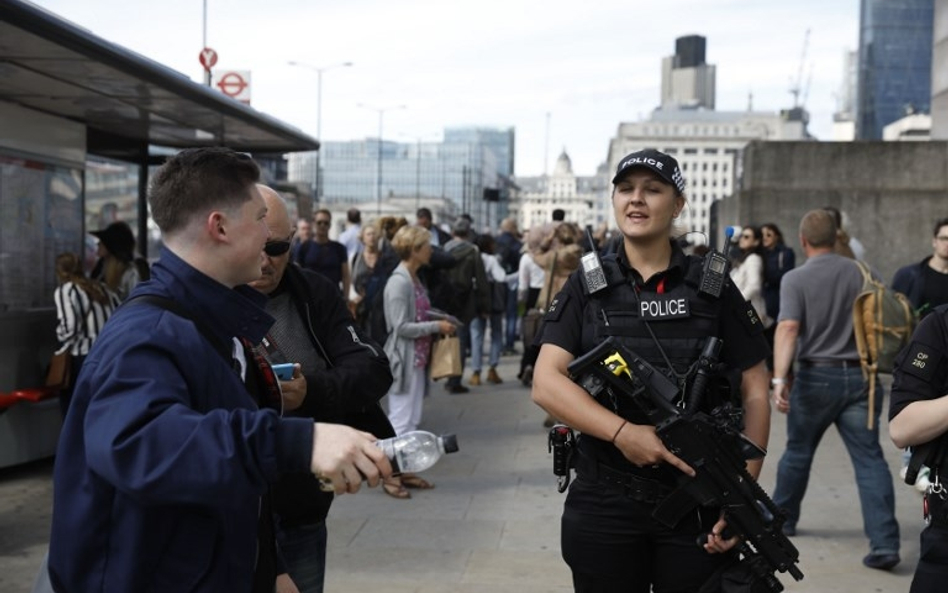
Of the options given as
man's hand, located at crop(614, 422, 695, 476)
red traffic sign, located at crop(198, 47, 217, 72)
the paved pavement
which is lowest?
the paved pavement

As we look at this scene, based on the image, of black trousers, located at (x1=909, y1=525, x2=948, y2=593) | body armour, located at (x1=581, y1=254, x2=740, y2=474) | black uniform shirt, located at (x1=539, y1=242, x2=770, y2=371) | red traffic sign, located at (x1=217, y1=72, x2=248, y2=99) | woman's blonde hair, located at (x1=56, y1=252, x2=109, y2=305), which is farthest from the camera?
red traffic sign, located at (x1=217, y1=72, x2=248, y2=99)

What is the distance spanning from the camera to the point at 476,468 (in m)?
9.65

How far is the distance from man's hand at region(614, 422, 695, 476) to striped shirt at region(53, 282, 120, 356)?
20.8ft

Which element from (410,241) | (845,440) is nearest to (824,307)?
(845,440)

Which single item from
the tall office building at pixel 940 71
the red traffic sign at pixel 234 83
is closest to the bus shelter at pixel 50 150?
the red traffic sign at pixel 234 83

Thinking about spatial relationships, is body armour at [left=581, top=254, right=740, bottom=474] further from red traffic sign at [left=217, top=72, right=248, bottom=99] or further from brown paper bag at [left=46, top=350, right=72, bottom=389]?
red traffic sign at [left=217, top=72, right=248, bottom=99]

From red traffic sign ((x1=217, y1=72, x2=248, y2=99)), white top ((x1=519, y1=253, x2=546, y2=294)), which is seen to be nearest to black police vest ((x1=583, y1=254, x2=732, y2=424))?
white top ((x1=519, y1=253, x2=546, y2=294))

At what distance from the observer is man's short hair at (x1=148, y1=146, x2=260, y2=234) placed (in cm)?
246

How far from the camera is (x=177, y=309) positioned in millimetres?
2398

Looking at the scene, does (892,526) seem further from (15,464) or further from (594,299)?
(15,464)

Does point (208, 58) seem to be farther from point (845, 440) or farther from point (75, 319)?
point (845, 440)

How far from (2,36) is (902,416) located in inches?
219

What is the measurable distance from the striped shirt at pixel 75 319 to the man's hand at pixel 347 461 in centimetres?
732

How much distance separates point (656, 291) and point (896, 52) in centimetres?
18253
